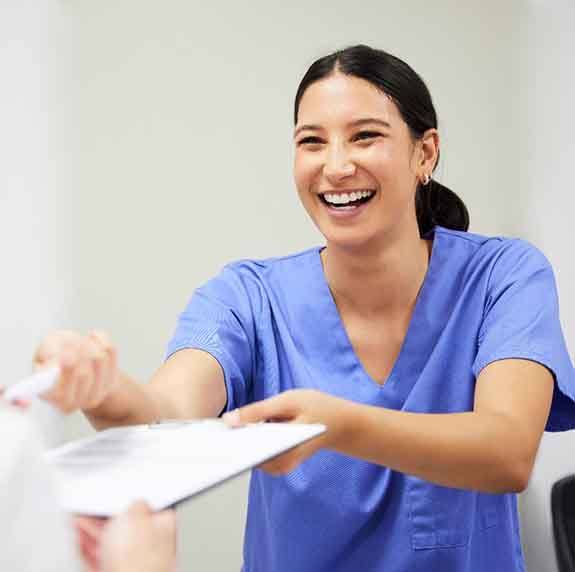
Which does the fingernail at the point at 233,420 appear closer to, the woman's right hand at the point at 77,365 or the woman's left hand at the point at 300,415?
the woman's left hand at the point at 300,415

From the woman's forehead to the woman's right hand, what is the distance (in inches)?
20.6

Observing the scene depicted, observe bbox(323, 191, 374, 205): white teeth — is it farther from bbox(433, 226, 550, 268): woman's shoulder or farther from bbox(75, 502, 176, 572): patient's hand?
bbox(75, 502, 176, 572): patient's hand

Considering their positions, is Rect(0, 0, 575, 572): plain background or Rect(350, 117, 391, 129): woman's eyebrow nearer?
Rect(350, 117, 391, 129): woman's eyebrow

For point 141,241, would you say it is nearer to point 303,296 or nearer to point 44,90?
point 44,90

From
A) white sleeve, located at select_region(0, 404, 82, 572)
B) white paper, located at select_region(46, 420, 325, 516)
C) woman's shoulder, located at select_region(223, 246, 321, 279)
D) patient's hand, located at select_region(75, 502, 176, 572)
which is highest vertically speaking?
woman's shoulder, located at select_region(223, 246, 321, 279)

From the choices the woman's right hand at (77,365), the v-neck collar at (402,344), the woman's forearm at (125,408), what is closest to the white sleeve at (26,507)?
the woman's right hand at (77,365)

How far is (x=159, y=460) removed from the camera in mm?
736

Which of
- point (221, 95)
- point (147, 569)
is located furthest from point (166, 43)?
point (147, 569)

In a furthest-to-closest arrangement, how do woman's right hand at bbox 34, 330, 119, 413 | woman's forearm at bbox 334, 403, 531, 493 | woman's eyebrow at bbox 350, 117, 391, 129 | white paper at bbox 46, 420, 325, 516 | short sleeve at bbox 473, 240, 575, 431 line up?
woman's eyebrow at bbox 350, 117, 391, 129, short sleeve at bbox 473, 240, 575, 431, woman's forearm at bbox 334, 403, 531, 493, woman's right hand at bbox 34, 330, 119, 413, white paper at bbox 46, 420, 325, 516

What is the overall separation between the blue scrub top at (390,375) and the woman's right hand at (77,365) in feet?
0.98

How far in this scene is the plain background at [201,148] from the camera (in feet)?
6.64

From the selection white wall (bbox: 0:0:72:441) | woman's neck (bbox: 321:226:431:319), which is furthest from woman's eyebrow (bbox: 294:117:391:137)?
white wall (bbox: 0:0:72:441)

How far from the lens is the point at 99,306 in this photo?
2.07 meters

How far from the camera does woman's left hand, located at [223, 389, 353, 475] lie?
2.98 ft
